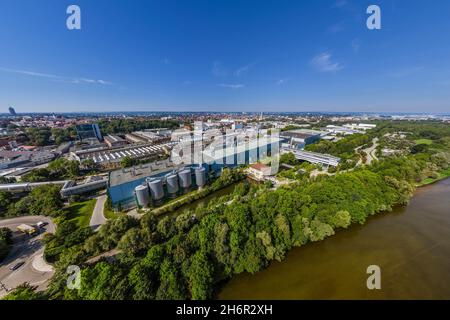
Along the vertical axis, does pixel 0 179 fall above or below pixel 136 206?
above

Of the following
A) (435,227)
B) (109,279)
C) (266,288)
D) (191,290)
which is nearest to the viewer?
(109,279)

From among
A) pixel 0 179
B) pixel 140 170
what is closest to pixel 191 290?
pixel 140 170

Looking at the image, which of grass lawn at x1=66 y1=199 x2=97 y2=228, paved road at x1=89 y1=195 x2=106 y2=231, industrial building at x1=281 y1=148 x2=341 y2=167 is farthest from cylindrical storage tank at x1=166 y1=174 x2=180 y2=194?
industrial building at x1=281 y1=148 x2=341 y2=167

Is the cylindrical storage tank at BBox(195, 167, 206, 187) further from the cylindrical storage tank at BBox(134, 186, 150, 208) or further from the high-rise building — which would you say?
the high-rise building

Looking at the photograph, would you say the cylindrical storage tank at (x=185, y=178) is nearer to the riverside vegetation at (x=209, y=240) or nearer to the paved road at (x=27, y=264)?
the riverside vegetation at (x=209, y=240)

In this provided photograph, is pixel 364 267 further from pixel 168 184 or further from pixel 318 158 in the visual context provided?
pixel 318 158

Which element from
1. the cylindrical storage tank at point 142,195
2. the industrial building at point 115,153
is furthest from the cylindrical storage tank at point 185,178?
the industrial building at point 115,153

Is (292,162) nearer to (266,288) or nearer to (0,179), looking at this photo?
(266,288)
